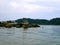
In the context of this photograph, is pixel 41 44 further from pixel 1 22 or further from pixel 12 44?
pixel 1 22

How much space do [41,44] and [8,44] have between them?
192 inches

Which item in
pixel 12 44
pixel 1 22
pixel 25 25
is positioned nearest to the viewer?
pixel 12 44

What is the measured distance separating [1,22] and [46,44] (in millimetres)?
93669

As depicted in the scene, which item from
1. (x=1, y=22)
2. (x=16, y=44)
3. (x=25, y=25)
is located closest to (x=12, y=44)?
(x=16, y=44)

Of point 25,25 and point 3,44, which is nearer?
point 3,44

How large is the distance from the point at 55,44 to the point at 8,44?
23.0ft

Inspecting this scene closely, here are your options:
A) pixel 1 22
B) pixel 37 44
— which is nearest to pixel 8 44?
pixel 37 44

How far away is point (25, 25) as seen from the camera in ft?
341

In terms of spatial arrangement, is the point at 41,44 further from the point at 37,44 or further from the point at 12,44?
the point at 12,44

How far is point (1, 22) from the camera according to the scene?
394 ft

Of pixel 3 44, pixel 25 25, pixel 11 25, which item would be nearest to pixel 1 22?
pixel 11 25

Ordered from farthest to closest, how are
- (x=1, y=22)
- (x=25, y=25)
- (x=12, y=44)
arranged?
(x=1, y=22), (x=25, y=25), (x=12, y=44)

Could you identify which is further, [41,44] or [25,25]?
[25,25]

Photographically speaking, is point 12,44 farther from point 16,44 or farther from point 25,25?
point 25,25
